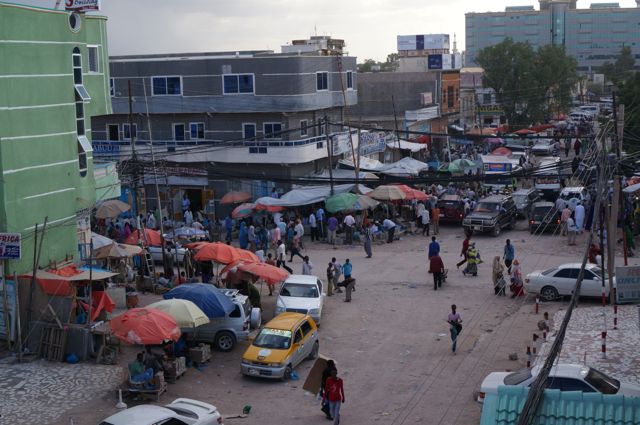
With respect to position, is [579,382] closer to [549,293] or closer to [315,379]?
[315,379]

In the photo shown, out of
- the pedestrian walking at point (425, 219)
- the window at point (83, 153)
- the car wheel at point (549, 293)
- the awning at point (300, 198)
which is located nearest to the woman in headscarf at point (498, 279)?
the car wheel at point (549, 293)

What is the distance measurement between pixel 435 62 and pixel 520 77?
37.9ft

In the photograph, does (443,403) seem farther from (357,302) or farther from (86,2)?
(86,2)

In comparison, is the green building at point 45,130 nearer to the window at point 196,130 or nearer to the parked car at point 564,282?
the parked car at point 564,282

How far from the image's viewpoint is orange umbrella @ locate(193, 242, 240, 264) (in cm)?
2575

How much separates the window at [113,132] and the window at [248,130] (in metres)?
7.59

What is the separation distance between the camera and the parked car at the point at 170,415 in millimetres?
14352

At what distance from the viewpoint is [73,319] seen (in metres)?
21.2

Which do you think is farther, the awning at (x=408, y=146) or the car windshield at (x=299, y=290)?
the awning at (x=408, y=146)

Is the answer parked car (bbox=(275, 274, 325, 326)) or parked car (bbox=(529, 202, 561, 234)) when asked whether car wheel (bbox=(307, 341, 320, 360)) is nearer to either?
parked car (bbox=(275, 274, 325, 326))

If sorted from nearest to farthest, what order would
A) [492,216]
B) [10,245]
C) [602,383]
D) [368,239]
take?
1. [602,383]
2. [10,245]
3. [368,239]
4. [492,216]

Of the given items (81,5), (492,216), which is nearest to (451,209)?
(492,216)

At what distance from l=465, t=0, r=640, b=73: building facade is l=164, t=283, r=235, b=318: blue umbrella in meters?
172

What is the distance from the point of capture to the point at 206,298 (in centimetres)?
2123
